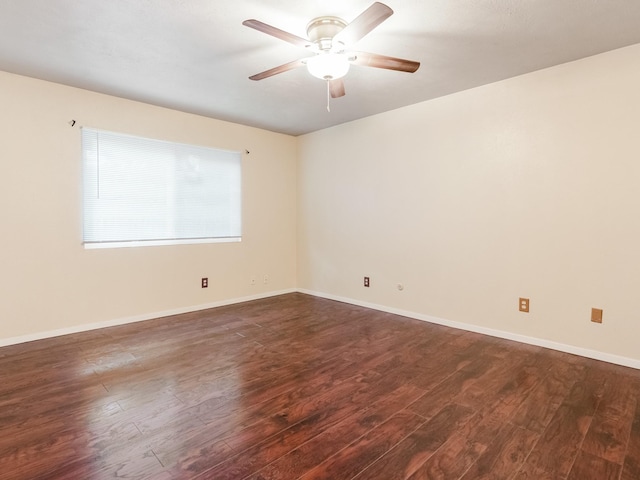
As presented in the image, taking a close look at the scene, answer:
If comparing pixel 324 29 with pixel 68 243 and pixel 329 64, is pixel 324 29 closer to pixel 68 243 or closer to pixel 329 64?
pixel 329 64

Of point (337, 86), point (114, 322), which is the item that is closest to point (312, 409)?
point (337, 86)

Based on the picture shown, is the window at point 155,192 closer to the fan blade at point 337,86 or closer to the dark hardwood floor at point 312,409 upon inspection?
the dark hardwood floor at point 312,409

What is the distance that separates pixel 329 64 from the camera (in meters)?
2.08

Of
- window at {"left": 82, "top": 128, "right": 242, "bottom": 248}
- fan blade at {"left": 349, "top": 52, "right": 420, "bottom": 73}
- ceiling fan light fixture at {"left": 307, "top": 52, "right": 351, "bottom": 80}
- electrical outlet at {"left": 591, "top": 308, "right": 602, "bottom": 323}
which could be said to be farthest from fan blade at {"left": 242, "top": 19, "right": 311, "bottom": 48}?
electrical outlet at {"left": 591, "top": 308, "right": 602, "bottom": 323}

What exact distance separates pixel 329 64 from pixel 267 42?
22.3 inches

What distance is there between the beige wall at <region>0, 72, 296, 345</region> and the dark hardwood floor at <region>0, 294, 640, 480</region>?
0.39 metres

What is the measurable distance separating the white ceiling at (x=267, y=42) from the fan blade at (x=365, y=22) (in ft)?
0.70

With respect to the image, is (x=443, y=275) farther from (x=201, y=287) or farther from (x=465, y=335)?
(x=201, y=287)

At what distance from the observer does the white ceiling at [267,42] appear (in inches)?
77.5

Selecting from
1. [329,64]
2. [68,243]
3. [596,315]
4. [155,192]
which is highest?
[329,64]

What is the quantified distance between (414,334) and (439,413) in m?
1.33

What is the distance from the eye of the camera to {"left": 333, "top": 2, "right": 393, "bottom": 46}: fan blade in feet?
5.21

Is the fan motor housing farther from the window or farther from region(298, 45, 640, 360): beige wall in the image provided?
the window

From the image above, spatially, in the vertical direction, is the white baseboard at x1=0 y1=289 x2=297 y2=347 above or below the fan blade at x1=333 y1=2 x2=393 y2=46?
below
